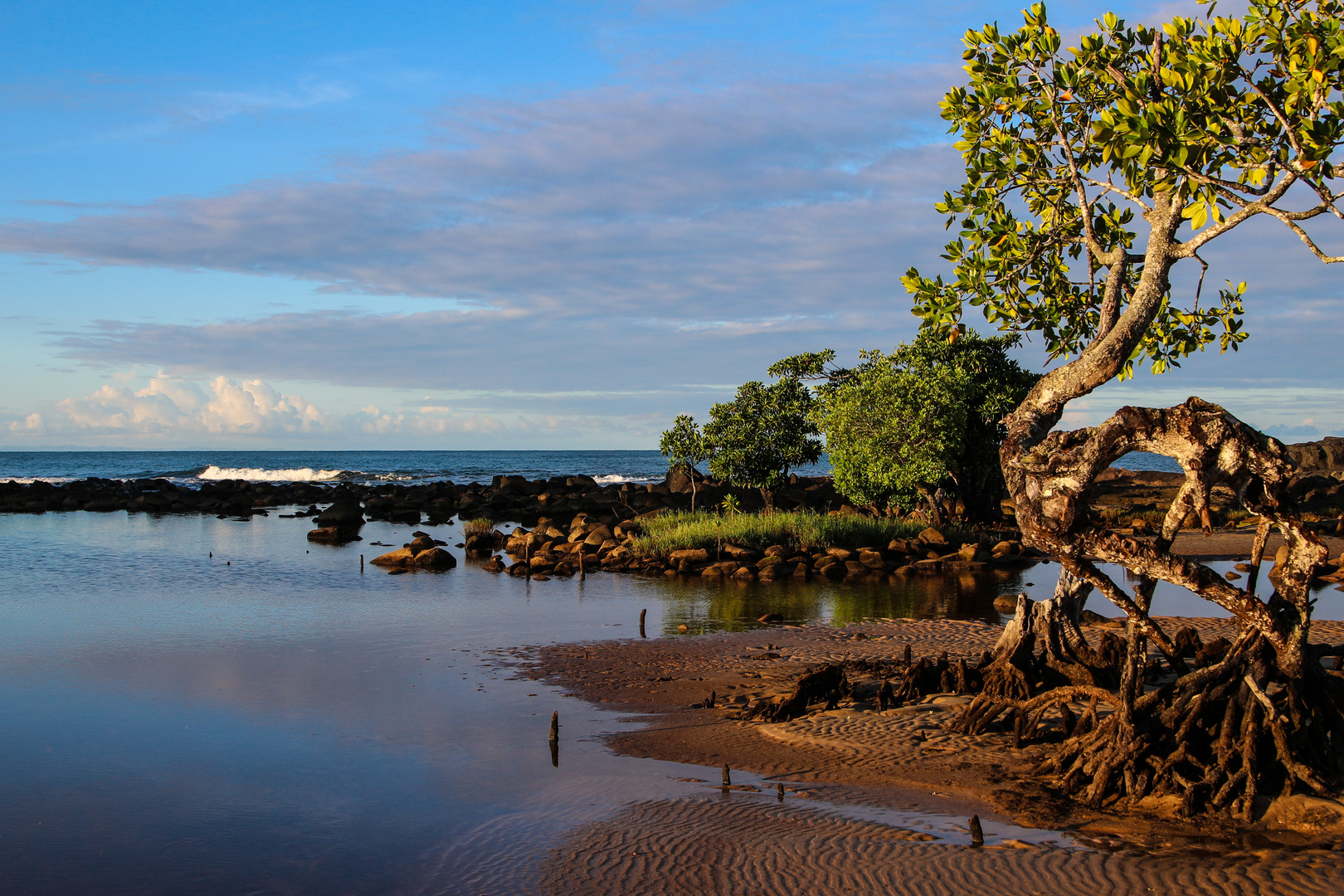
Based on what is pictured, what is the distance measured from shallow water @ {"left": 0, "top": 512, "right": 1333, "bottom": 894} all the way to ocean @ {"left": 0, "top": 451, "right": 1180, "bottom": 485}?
3097 inches

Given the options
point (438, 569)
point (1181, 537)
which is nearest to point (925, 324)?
point (438, 569)

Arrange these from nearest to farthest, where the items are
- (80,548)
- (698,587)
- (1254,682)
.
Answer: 1. (1254,682)
2. (698,587)
3. (80,548)

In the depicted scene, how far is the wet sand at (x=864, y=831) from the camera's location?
9.16 m

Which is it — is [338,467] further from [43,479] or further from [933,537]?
[933,537]

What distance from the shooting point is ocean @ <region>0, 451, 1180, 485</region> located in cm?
11419

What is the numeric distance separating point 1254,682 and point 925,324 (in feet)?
18.4

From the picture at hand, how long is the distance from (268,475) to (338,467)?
20329mm

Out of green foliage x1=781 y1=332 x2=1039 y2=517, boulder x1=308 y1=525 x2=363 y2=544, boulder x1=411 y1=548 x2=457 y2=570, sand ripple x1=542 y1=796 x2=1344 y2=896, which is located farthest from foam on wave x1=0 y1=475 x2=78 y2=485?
sand ripple x1=542 y1=796 x2=1344 y2=896

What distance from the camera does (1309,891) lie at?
8.70 metres

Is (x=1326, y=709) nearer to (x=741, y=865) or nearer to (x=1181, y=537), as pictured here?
(x=741, y=865)

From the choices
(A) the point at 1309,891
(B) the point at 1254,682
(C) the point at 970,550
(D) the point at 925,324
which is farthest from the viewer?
(C) the point at 970,550

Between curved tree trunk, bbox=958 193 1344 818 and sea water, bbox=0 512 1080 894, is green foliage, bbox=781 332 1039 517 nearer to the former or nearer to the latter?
sea water, bbox=0 512 1080 894

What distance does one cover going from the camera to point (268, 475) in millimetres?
120000

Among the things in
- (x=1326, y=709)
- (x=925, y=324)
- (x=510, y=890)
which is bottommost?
(x=510, y=890)
